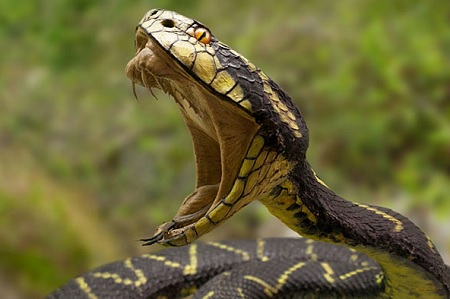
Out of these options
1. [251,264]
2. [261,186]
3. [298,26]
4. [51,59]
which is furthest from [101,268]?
[298,26]

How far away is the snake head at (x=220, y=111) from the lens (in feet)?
4.45

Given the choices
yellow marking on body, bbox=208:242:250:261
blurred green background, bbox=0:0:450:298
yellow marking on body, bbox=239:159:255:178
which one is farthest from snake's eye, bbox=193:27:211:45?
blurred green background, bbox=0:0:450:298

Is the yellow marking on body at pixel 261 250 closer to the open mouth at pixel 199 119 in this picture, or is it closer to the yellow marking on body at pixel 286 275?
the yellow marking on body at pixel 286 275

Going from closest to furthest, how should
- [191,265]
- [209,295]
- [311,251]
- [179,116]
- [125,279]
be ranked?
[209,295]
[125,279]
[191,265]
[311,251]
[179,116]

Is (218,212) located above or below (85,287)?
below

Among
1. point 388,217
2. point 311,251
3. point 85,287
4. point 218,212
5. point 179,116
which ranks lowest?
point 218,212

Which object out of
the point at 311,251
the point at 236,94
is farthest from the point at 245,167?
the point at 311,251

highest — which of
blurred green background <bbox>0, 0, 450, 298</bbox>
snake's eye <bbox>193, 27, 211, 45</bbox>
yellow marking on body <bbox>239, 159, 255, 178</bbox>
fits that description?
blurred green background <bbox>0, 0, 450, 298</bbox>

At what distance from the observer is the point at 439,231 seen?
157 inches

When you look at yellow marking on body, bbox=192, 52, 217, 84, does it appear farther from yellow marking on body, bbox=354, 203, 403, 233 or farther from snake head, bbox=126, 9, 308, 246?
yellow marking on body, bbox=354, 203, 403, 233

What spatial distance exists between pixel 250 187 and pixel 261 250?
1657 millimetres

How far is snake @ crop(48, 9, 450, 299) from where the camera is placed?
1384 mm

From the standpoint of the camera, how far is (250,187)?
4.88 feet

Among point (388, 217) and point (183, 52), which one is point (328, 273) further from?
point (183, 52)
